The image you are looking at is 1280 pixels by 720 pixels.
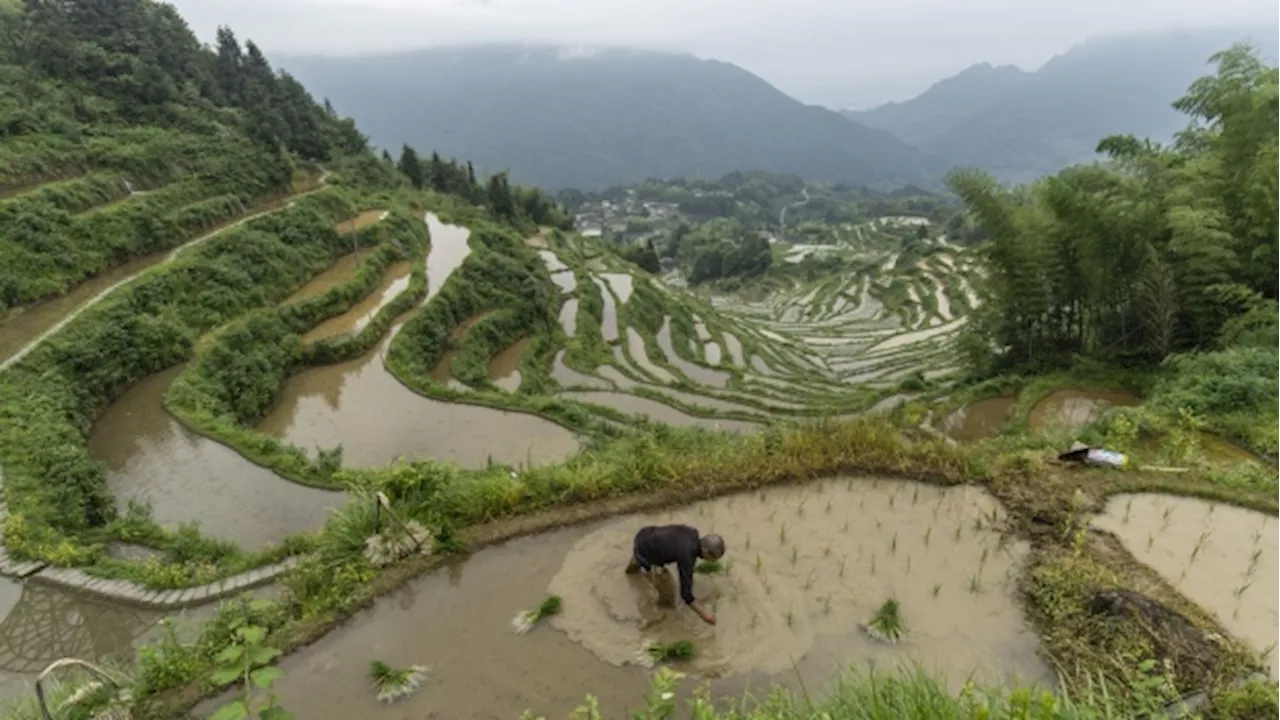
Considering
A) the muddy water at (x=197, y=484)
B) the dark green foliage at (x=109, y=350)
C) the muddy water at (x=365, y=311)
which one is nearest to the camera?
the dark green foliage at (x=109, y=350)

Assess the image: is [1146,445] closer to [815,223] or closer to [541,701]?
[541,701]

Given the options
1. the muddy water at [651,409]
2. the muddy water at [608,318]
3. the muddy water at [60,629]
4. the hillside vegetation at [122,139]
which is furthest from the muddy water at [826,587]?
the muddy water at [608,318]

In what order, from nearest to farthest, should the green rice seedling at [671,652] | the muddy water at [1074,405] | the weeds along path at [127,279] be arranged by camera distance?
the green rice seedling at [671,652]
the muddy water at [1074,405]
the weeds along path at [127,279]

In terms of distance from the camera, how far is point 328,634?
247 inches

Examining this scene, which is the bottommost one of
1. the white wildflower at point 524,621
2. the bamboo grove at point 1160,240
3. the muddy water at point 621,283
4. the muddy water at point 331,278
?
the muddy water at point 621,283

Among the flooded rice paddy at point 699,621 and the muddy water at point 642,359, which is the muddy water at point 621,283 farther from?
the flooded rice paddy at point 699,621

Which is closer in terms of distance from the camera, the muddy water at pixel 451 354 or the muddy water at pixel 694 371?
the muddy water at pixel 451 354

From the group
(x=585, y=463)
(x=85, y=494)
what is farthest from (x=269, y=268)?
(x=585, y=463)

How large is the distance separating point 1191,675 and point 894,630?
7.34 ft

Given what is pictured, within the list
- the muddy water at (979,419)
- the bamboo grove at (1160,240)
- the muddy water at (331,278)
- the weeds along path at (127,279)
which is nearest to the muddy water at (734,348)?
the muddy water at (979,419)

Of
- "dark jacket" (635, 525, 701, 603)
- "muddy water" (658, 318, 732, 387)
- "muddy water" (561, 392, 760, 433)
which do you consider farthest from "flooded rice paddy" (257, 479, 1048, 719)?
"muddy water" (658, 318, 732, 387)

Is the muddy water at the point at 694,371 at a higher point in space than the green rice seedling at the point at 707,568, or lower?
lower

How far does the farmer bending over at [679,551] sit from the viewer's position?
6.02m

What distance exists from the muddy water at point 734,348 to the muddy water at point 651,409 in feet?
35.1
